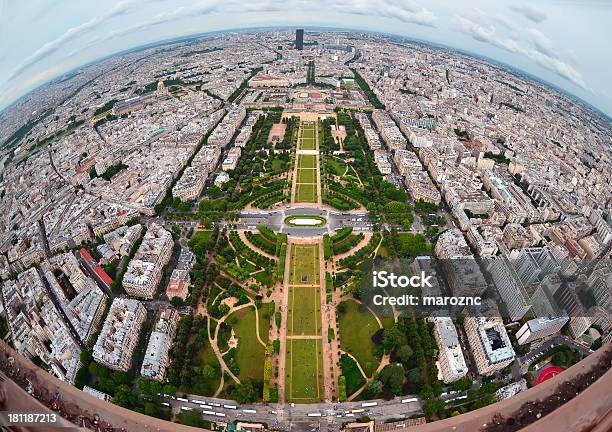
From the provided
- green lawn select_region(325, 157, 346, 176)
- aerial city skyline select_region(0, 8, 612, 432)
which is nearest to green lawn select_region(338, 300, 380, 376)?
aerial city skyline select_region(0, 8, 612, 432)

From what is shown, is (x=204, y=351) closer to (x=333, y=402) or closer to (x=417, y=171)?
(x=333, y=402)

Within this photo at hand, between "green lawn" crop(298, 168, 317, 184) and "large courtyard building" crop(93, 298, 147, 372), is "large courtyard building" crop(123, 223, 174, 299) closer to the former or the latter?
A: "large courtyard building" crop(93, 298, 147, 372)

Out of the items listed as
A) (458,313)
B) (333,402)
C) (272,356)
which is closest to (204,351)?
(272,356)

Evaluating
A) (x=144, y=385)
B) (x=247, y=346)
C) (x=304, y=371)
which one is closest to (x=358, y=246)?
(x=304, y=371)

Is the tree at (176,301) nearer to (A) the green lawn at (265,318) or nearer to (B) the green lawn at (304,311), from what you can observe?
(A) the green lawn at (265,318)

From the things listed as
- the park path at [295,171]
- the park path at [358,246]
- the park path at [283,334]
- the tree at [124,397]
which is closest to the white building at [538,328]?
the park path at [358,246]

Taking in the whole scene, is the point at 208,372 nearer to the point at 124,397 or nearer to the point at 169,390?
the point at 169,390
